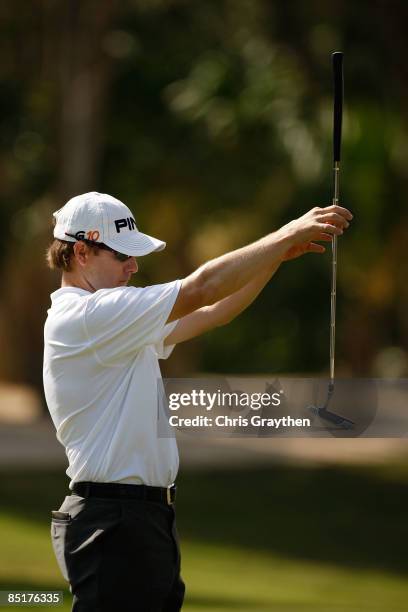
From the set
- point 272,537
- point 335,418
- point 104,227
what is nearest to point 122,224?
point 104,227

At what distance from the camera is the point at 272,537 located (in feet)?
39.1

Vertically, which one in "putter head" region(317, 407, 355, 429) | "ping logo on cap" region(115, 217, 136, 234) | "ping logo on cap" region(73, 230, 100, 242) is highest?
"ping logo on cap" region(115, 217, 136, 234)

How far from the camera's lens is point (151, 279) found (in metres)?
27.5

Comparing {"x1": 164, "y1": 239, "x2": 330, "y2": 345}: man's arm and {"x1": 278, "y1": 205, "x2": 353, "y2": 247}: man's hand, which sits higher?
{"x1": 278, "y1": 205, "x2": 353, "y2": 247}: man's hand

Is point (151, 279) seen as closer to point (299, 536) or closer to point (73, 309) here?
point (299, 536)

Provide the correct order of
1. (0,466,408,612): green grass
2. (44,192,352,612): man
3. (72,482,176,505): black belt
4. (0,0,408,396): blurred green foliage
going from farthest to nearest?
(0,0,408,396): blurred green foliage, (0,466,408,612): green grass, (72,482,176,505): black belt, (44,192,352,612): man

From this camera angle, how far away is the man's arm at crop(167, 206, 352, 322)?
3635 millimetres

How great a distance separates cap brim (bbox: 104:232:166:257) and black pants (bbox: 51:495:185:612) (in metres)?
0.70

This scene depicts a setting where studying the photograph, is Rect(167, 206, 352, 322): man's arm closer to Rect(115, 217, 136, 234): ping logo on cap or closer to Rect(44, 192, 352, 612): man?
Rect(44, 192, 352, 612): man

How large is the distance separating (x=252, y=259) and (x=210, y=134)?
1528 centimetres

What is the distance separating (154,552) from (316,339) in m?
22.9

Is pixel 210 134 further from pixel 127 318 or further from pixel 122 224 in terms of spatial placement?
pixel 127 318

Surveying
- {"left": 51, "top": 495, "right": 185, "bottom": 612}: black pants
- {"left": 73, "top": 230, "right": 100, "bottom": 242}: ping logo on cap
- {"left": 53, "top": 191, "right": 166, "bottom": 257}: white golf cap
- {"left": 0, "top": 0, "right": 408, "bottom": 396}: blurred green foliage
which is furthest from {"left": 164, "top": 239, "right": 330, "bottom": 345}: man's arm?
{"left": 0, "top": 0, "right": 408, "bottom": 396}: blurred green foliage

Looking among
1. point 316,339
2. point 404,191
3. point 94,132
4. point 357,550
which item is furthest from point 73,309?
point 316,339
